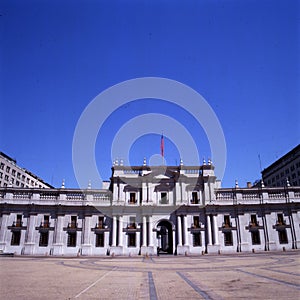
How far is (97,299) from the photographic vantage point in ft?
31.0

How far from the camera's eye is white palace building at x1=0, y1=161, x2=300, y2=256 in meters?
41.6

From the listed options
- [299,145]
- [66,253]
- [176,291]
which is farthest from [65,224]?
[299,145]

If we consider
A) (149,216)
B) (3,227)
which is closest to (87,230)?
(149,216)

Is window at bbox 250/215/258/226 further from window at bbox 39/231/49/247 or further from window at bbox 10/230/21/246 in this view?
window at bbox 10/230/21/246

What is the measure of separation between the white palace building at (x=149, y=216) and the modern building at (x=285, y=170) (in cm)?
2466

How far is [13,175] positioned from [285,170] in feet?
238

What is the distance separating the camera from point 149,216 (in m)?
43.0

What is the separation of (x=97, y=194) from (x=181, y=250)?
15.8m

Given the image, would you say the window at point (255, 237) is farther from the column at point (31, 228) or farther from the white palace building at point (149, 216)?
the column at point (31, 228)

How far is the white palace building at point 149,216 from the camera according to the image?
41.6 metres

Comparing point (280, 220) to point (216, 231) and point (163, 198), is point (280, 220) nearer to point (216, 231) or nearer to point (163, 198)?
point (216, 231)

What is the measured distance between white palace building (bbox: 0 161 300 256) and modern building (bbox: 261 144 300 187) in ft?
80.9

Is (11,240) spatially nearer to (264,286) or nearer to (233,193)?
(233,193)

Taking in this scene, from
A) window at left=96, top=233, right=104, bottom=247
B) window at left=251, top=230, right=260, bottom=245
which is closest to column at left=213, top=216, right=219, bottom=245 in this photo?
window at left=251, top=230, right=260, bottom=245
